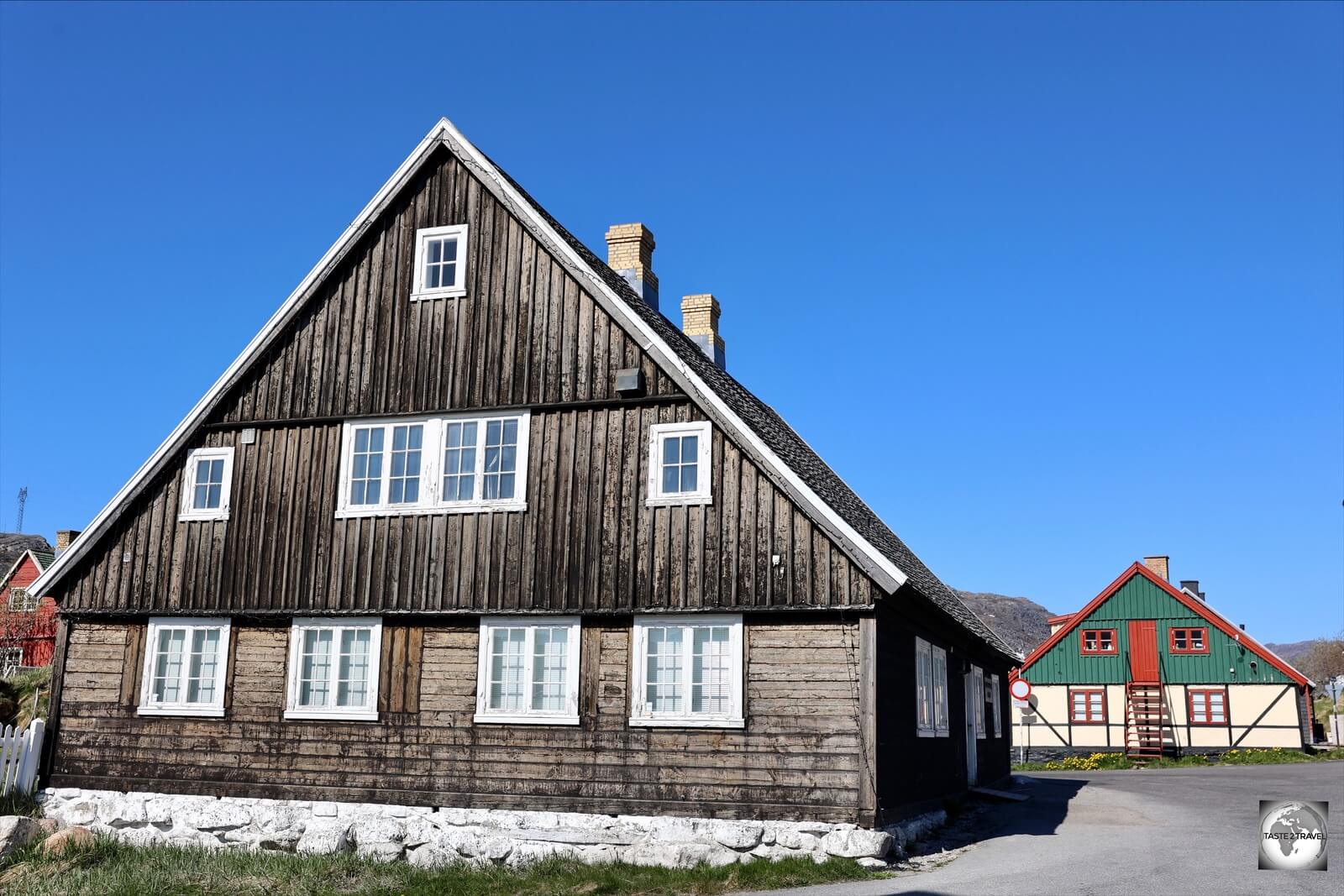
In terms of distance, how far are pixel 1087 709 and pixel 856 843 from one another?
126 feet

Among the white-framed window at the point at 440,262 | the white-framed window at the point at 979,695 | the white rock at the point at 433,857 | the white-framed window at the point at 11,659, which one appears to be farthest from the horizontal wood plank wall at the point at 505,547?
the white-framed window at the point at 11,659

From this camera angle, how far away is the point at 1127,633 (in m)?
49.6

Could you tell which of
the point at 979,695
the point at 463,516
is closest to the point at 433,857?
the point at 463,516

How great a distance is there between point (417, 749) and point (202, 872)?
3348 mm

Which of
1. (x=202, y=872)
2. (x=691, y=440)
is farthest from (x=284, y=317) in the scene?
(x=202, y=872)

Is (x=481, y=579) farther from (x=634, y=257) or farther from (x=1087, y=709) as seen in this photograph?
(x=1087, y=709)

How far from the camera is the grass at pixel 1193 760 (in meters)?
43.7

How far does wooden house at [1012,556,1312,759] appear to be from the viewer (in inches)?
1866

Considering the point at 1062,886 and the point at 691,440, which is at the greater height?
the point at 691,440

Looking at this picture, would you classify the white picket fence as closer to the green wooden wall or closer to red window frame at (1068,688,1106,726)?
the green wooden wall

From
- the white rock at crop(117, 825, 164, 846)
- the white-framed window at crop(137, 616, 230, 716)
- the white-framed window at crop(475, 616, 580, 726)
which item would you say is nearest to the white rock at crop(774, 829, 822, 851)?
the white-framed window at crop(475, 616, 580, 726)

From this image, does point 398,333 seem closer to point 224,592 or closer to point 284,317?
point 284,317

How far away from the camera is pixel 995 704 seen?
101 feet

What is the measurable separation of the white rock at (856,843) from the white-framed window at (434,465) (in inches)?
264
